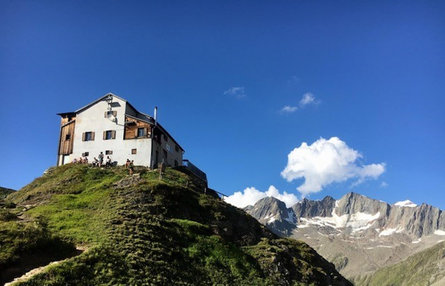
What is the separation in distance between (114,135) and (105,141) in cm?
196

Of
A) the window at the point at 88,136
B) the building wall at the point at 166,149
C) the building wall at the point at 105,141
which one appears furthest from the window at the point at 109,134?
the building wall at the point at 166,149

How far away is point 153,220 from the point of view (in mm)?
46156

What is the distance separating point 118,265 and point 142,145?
38266mm

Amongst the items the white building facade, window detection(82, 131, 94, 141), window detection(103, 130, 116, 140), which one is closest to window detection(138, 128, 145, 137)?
the white building facade

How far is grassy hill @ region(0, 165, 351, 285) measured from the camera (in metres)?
34.1

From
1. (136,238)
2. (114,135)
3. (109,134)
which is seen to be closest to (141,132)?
(114,135)

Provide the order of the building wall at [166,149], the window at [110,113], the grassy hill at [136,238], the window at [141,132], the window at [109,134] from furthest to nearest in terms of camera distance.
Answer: the window at [110,113]
the window at [109,134]
the building wall at [166,149]
the window at [141,132]
the grassy hill at [136,238]

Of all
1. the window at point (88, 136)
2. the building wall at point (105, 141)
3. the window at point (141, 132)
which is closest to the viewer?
the building wall at point (105, 141)

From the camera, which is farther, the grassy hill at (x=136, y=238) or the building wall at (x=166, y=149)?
the building wall at (x=166, y=149)

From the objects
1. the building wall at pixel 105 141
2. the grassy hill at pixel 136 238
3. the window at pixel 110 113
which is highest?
the window at pixel 110 113

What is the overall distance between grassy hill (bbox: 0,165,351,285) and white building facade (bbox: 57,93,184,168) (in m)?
5.35

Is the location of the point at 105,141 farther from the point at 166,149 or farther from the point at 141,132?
the point at 166,149

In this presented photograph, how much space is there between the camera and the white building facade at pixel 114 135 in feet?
235

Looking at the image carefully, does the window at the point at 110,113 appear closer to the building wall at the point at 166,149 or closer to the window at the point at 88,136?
the window at the point at 88,136
